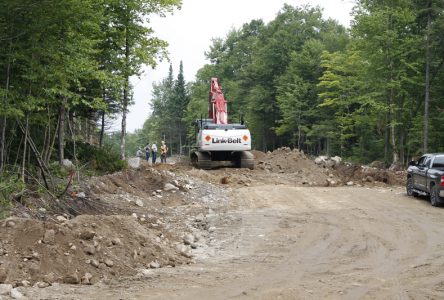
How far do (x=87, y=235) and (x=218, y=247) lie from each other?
3.20m

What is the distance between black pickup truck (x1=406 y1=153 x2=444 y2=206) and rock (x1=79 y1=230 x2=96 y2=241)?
454 inches

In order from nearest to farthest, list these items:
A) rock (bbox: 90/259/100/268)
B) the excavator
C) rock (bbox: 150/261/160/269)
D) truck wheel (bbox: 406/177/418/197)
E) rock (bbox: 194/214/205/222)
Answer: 1. rock (bbox: 90/259/100/268)
2. rock (bbox: 150/261/160/269)
3. rock (bbox: 194/214/205/222)
4. truck wheel (bbox: 406/177/418/197)
5. the excavator

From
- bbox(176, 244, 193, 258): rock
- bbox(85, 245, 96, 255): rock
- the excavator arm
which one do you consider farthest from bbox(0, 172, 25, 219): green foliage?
the excavator arm

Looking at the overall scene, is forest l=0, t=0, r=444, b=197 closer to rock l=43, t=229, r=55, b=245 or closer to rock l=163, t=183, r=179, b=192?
rock l=163, t=183, r=179, b=192

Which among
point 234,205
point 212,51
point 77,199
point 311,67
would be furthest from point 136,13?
point 212,51

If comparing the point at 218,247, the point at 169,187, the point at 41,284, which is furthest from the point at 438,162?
the point at 41,284

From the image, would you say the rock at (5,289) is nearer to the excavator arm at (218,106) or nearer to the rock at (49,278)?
the rock at (49,278)

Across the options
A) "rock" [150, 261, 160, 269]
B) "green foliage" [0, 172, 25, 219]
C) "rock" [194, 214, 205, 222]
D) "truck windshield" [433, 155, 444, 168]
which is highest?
"truck windshield" [433, 155, 444, 168]

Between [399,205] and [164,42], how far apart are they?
12891mm

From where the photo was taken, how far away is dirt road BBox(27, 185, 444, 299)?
7062mm

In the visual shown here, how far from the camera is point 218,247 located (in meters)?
10.6

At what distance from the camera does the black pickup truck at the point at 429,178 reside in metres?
15.8

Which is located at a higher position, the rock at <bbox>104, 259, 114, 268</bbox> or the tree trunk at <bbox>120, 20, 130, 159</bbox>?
the tree trunk at <bbox>120, 20, 130, 159</bbox>

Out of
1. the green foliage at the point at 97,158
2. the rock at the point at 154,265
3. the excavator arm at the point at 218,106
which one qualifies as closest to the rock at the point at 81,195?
the rock at the point at 154,265
